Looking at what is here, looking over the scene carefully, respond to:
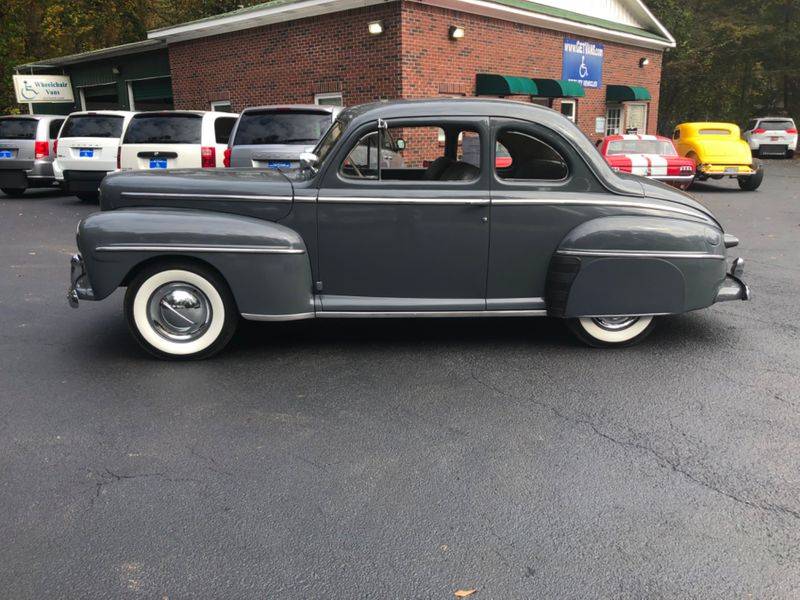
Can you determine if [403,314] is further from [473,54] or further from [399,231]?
[473,54]

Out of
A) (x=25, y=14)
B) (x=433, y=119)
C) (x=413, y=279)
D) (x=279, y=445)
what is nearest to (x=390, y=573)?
(x=279, y=445)

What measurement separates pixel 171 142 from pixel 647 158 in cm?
973

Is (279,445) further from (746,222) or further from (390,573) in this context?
(746,222)

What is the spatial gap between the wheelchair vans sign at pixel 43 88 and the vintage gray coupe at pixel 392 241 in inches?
893

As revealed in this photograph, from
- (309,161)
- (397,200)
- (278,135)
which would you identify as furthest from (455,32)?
(397,200)

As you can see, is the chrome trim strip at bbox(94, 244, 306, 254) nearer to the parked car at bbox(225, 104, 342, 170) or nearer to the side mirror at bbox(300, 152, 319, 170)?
the side mirror at bbox(300, 152, 319, 170)

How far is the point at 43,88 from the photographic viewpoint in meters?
24.5

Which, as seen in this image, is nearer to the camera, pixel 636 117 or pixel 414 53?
pixel 414 53

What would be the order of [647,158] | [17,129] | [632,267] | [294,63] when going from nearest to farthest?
1. [632,267]
2. [647,158]
3. [17,129]
4. [294,63]

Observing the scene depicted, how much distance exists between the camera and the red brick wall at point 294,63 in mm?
14750

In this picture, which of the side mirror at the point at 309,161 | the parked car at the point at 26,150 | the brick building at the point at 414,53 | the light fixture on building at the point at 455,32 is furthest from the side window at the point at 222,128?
the side mirror at the point at 309,161

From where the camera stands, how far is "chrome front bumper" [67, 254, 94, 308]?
4.62m

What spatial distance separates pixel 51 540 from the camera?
268 centimetres

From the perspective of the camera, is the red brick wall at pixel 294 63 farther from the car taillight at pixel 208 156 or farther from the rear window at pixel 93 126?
the rear window at pixel 93 126
